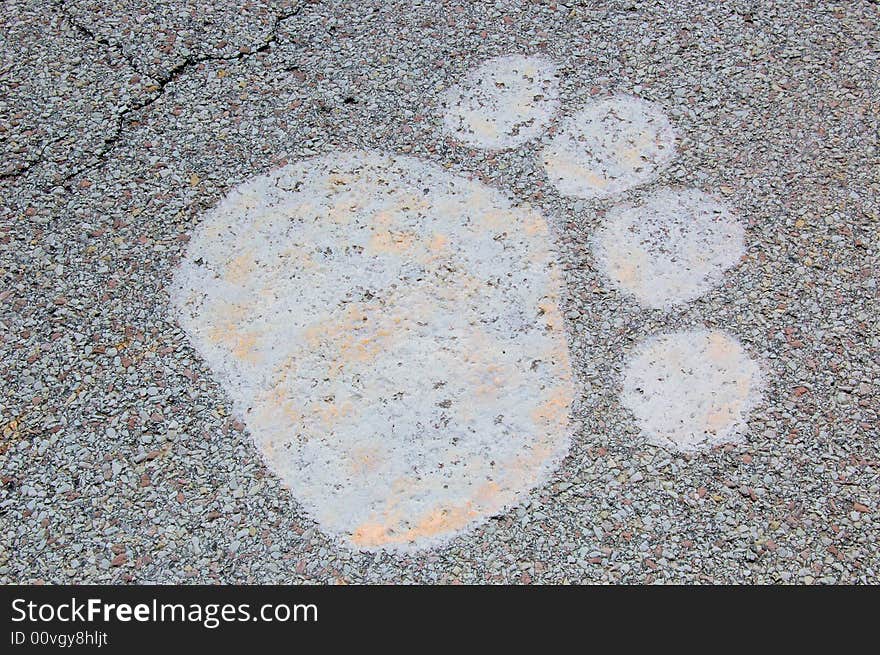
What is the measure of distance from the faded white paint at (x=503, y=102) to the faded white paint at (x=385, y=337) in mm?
183

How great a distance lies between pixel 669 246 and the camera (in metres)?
2.28

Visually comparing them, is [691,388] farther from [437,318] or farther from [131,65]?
[131,65]

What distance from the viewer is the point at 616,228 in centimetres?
232

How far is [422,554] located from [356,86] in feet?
4.66

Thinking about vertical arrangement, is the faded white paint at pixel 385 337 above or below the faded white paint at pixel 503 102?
below

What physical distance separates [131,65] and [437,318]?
4.21 feet

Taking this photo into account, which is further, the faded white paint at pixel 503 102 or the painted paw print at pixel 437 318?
the faded white paint at pixel 503 102

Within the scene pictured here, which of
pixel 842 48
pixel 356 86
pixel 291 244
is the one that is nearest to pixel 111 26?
pixel 356 86

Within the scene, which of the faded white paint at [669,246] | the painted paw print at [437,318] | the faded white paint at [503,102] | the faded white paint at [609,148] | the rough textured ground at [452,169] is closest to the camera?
the rough textured ground at [452,169]

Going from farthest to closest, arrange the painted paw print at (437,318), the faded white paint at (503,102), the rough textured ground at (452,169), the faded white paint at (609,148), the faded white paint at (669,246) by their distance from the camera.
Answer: the faded white paint at (503,102) → the faded white paint at (609,148) → the faded white paint at (669,246) → the painted paw print at (437,318) → the rough textured ground at (452,169)

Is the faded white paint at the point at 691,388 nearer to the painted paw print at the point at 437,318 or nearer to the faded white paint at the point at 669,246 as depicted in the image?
the painted paw print at the point at 437,318

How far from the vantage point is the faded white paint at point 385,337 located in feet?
6.30

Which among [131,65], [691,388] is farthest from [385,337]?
[131,65]

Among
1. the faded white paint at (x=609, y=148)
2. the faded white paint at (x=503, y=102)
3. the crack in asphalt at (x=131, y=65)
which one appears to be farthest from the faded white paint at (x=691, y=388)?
the crack in asphalt at (x=131, y=65)
